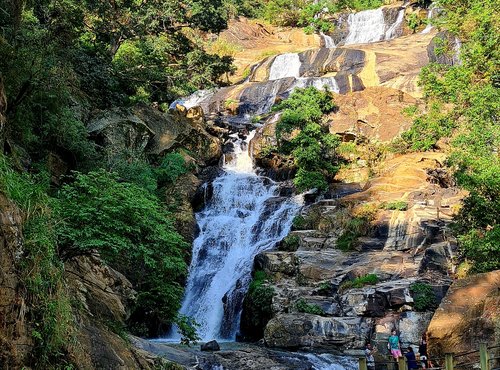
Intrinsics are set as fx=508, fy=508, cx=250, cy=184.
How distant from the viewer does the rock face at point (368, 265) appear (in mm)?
16219

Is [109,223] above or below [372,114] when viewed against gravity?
below

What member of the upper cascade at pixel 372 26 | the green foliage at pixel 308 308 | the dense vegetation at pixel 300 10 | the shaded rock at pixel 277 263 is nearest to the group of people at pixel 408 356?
the green foliage at pixel 308 308

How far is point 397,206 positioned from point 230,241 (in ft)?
25.4

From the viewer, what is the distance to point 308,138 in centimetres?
2797

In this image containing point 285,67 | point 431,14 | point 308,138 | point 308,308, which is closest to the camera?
point 308,308

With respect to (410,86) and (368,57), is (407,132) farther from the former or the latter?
(368,57)

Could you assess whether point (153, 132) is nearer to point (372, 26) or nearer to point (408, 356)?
point (408, 356)

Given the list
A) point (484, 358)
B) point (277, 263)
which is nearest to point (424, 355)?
point (484, 358)

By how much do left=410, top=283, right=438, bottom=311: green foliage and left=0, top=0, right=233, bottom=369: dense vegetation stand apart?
24.9ft

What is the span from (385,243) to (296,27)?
1632 inches

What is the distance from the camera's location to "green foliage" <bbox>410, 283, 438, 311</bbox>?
1636 cm

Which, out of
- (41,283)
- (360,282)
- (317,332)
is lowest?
(317,332)

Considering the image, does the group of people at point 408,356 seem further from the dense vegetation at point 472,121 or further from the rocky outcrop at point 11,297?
the rocky outcrop at point 11,297

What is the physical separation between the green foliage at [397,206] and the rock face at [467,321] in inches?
316
